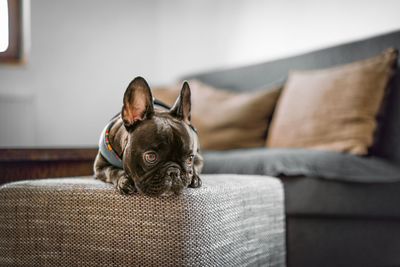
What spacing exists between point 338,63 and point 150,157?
173 centimetres

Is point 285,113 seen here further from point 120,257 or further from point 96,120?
point 96,120

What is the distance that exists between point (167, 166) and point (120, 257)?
0.25 m

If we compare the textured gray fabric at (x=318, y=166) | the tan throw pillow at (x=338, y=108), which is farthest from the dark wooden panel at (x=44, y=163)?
the tan throw pillow at (x=338, y=108)

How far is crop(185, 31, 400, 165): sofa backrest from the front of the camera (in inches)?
91.4

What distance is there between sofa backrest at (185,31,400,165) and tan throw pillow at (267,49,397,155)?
0.06 metres

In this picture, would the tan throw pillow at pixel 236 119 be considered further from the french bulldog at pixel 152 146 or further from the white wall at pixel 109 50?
the french bulldog at pixel 152 146

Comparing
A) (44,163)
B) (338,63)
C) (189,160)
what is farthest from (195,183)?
(338,63)

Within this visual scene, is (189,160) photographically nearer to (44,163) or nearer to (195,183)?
(195,183)

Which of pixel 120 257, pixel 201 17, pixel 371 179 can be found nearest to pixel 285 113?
pixel 371 179

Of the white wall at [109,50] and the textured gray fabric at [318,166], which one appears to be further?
the white wall at [109,50]

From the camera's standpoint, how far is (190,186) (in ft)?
4.41

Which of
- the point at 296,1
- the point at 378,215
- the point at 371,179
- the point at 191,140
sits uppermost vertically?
the point at 296,1

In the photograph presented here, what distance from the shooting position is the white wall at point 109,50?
12.7 ft

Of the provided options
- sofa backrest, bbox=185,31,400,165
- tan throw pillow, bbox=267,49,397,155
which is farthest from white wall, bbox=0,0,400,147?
tan throw pillow, bbox=267,49,397,155
